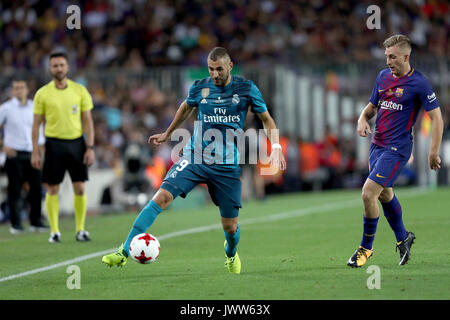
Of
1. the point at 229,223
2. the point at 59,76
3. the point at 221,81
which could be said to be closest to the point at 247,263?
the point at 229,223

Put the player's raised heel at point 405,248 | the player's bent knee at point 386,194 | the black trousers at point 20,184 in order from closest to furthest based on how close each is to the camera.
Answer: the player's raised heel at point 405,248
the player's bent knee at point 386,194
the black trousers at point 20,184

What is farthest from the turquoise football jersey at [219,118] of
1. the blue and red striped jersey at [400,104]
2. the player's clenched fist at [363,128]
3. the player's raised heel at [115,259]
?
the blue and red striped jersey at [400,104]

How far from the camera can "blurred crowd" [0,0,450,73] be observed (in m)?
26.5

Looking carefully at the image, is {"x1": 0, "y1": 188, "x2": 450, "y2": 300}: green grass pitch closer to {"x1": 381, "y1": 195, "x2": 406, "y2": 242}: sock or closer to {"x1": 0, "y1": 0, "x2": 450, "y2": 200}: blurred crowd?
{"x1": 381, "y1": 195, "x2": 406, "y2": 242}: sock

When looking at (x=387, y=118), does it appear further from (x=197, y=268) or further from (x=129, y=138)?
(x=129, y=138)

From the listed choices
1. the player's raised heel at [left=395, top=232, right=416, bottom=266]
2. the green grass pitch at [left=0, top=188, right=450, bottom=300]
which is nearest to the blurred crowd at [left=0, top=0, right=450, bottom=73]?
the green grass pitch at [left=0, top=188, right=450, bottom=300]

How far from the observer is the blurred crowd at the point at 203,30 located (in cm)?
2652

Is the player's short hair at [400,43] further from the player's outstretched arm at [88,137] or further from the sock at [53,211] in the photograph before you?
the sock at [53,211]

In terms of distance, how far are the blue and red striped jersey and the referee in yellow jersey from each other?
448cm

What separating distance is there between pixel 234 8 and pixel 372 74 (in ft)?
19.5

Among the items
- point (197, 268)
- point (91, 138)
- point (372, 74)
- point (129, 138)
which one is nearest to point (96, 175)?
point (129, 138)

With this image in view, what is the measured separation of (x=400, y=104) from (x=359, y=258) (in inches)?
60.9

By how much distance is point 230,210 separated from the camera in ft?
27.4

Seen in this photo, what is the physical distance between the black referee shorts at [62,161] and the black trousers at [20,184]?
2146 mm
